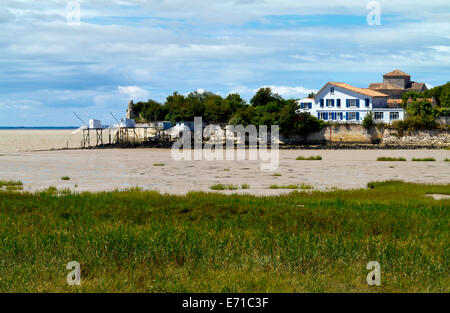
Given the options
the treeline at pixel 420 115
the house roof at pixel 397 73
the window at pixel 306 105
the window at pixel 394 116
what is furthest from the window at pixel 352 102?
the house roof at pixel 397 73

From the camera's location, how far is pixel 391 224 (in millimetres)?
18016

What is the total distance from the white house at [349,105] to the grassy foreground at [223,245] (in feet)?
297

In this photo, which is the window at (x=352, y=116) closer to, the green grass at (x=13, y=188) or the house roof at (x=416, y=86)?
the house roof at (x=416, y=86)

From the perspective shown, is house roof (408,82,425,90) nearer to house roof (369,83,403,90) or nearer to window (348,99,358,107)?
house roof (369,83,403,90)

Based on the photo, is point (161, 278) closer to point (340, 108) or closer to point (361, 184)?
point (361, 184)

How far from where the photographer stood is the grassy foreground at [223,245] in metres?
11.0

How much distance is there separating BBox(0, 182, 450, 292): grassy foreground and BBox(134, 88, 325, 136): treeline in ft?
284

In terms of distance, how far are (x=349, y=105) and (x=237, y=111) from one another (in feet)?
77.0

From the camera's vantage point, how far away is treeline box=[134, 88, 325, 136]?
359 ft

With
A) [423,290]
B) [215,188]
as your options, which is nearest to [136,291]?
[423,290]

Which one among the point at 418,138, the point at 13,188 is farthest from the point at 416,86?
the point at 13,188

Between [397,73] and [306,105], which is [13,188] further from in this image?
[397,73]

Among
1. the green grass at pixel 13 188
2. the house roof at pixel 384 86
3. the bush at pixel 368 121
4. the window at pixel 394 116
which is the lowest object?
the green grass at pixel 13 188
